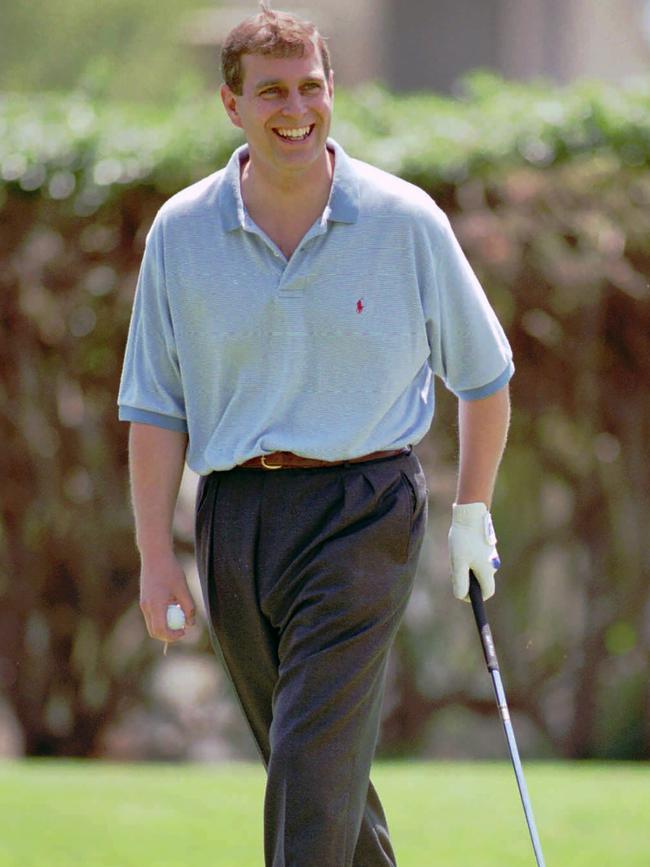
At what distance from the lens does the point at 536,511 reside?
23.0 ft

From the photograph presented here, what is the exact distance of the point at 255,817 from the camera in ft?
17.9

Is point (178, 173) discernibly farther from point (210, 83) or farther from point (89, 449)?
point (210, 83)

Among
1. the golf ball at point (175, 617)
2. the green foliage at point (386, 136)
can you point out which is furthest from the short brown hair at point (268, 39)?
the green foliage at point (386, 136)

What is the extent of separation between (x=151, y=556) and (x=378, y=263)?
2.52ft

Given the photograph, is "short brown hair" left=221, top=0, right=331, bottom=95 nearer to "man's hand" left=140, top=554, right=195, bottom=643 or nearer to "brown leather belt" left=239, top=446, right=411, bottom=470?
"brown leather belt" left=239, top=446, right=411, bottom=470

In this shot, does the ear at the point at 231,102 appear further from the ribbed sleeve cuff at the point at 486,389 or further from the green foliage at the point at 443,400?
the green foliage at the point at 443,400

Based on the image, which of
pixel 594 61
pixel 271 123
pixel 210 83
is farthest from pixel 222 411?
pixel 594 61

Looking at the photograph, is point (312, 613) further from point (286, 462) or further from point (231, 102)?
point (231, 102)

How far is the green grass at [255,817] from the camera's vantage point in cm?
500

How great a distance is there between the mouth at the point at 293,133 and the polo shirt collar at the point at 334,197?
0.11 metres

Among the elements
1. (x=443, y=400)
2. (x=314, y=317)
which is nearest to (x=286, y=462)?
(x=314, y=317)

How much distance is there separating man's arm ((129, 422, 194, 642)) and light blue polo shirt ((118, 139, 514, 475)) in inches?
2.9

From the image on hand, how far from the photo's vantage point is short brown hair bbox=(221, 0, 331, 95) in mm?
3393

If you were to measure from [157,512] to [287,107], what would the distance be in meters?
0.88
